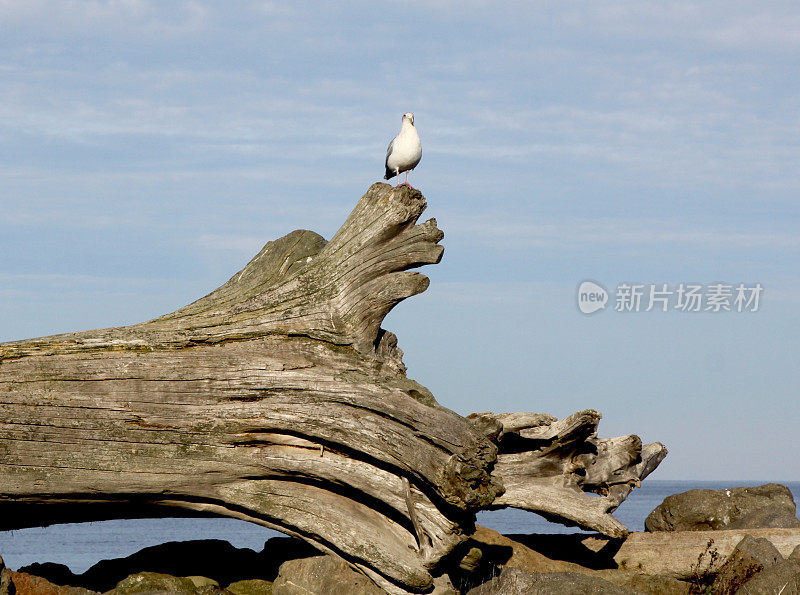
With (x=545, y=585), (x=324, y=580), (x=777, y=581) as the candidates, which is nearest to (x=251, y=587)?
(x=324, y=580)

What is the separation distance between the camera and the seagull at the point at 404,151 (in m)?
13.0

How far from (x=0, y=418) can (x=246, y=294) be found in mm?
3384

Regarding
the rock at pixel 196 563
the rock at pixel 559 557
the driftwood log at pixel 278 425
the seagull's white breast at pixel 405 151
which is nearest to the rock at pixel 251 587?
the rock at pixel 196 563

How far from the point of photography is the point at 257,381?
10.7 metres

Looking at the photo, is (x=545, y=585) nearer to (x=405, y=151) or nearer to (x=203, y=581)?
(x=203, y=581)

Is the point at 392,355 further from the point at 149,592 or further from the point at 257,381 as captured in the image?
the point at 149,592

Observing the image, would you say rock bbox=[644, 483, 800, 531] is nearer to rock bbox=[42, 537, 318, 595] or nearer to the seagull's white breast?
rock bbox=[42, 537, 318, 595]

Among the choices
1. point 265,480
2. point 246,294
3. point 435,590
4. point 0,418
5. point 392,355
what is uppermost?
point 246,294

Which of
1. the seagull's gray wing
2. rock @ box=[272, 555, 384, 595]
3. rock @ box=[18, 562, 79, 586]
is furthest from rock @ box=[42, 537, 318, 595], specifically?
the seagull's gray wing

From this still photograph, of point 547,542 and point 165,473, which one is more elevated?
point 165,473

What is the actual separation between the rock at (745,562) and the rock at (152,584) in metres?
7.09

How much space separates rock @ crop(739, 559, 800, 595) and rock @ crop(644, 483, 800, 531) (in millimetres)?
3939

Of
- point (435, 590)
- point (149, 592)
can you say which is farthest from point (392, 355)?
point (149, 592)

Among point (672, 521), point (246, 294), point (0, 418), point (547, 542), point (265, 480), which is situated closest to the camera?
point (0, 418)
